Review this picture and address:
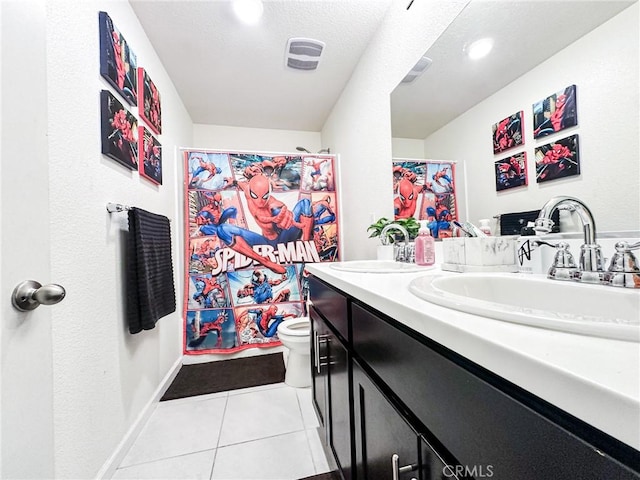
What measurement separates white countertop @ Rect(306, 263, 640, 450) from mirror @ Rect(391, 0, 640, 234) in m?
0.56

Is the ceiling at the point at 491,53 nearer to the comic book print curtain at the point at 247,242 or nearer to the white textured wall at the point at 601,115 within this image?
the white textured wall at the point at 601,115

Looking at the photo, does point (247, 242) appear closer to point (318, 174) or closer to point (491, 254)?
point (318, 174)

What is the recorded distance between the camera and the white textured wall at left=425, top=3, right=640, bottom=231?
1.98 feet

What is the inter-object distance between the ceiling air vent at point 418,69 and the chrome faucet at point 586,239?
0.96m

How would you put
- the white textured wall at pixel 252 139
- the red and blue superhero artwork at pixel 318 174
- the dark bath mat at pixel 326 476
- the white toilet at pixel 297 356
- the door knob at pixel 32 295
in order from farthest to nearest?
the white textured wall at pixel 252 139 < the red and blue superhero artwork at pixel 318 174 < the white toilet at pixel 297 356 < the dark bath mat at pixel 326 476 < the door knob at pixel 32 295

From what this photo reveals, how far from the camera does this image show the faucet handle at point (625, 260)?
516 millimetres

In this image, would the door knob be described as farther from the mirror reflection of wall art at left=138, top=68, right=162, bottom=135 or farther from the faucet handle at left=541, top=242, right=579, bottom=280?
the mirror reflection of wall art at left=138, top=68, right=162, bottom=135

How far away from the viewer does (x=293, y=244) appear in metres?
2.34

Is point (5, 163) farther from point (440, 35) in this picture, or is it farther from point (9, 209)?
point (440, 35)

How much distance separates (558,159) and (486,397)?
0.77 meters

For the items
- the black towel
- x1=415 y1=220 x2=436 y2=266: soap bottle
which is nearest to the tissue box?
x1=415 y1=220 x2=436 y2=266: soap bottle

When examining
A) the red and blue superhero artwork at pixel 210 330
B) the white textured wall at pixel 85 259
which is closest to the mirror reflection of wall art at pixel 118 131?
the white textured wall at pixel 85 259

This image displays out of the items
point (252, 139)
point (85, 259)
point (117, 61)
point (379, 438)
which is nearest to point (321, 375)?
point (379, 438)

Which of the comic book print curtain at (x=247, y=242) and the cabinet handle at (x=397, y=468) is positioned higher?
the comic book print curtain at (x=247, y=242)
